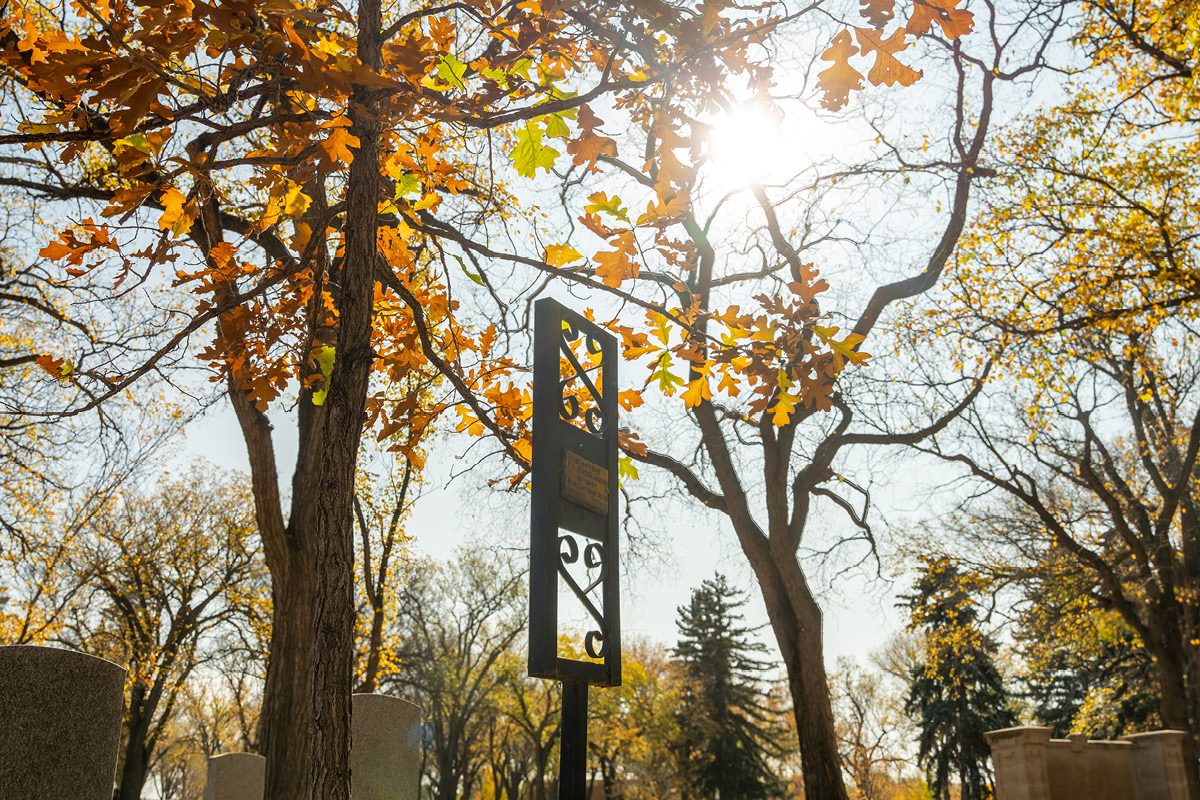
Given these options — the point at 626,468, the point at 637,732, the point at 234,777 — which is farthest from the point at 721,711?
the point at 626,468

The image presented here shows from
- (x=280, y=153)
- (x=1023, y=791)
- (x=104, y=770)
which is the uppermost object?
(x=280, y=153)

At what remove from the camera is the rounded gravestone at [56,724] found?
3100 mm

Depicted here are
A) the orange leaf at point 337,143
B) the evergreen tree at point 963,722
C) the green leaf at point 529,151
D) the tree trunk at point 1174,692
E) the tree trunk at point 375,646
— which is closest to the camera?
the orange leaf at point 337,143

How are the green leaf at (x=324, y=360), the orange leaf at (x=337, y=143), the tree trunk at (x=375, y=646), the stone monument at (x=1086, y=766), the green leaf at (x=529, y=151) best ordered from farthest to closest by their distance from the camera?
the tree trunk at (x=375, y=646)
the stone monument at (x=1086, y=766)
the green leaf at (x=324, y=360)
the green leaf at (x=529, y=151)
the orange leaf at (x=337, y=143)

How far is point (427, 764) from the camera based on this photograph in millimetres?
38281

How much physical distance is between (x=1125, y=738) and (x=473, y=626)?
21.7 meters

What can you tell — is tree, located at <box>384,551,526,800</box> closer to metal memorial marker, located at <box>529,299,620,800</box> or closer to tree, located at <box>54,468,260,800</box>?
tree, located at <box>54,468,260,800</box>

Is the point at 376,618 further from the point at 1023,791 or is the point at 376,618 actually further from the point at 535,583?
the point at 535,583

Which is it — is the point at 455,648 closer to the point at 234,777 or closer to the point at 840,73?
the point at 234,777

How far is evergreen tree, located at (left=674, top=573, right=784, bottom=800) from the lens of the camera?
32562 mm

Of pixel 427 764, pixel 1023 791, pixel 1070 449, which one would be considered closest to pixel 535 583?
pixel 1023 791

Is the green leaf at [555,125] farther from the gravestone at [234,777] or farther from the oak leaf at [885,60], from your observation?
the gravestone at [234,777]

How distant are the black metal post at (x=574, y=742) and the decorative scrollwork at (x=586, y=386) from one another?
0.95 m

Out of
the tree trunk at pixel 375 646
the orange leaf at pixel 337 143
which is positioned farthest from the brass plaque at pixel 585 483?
the tree trunk at pixel 375 646
